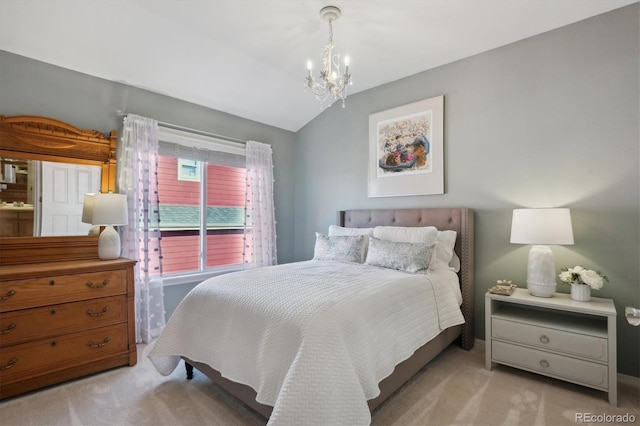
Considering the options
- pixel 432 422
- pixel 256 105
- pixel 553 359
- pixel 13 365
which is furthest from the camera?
pixel 256 105

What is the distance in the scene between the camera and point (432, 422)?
1780 mm

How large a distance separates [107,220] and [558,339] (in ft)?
11.8

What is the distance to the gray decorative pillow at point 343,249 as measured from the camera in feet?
10.1

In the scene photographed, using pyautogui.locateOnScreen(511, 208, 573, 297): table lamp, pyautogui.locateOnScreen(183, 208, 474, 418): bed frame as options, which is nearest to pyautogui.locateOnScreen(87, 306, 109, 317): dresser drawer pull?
pyautogui.locateOnScreen(183, 208, 474, 418): bed frame

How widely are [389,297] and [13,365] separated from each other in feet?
8.20

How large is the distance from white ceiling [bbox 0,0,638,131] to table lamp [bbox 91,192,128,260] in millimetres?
1196

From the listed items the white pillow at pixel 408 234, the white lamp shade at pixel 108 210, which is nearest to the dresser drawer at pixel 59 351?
the white lamp shade at pixel 108 210

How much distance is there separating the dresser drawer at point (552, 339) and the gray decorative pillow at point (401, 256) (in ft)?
2.26

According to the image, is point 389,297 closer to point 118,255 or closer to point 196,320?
point 196,320

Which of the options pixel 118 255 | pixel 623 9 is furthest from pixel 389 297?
pixel 623 9

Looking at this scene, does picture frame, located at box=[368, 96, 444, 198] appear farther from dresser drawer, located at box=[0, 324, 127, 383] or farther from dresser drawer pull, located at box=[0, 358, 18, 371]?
dresser drawer pull, located at box=[0, 358, 18, 371]

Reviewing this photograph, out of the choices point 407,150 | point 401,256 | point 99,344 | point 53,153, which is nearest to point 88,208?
point 53,153

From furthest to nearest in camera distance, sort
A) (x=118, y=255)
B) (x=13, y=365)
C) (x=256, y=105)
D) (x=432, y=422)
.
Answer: (x=256, y=105), (x=118, y=255), (x=13, y=365), (x=432, y=422)

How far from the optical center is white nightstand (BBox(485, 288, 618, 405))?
1.99m
